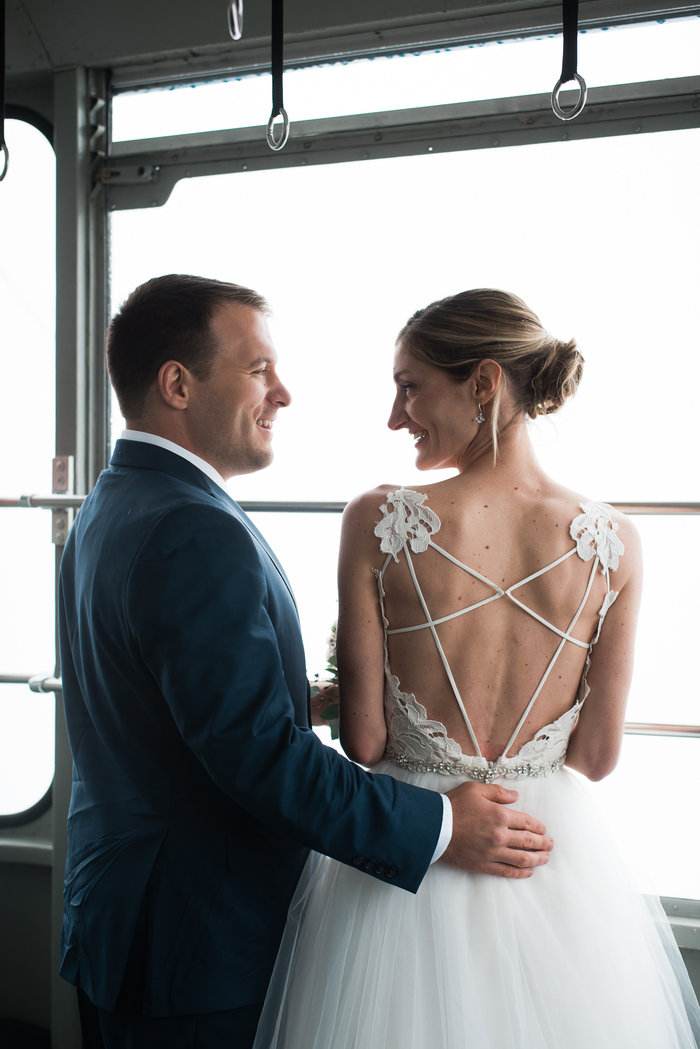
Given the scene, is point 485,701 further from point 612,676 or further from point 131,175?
point 131,175

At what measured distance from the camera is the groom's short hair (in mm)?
1444

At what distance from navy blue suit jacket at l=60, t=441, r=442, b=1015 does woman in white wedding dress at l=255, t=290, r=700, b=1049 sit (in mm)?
115

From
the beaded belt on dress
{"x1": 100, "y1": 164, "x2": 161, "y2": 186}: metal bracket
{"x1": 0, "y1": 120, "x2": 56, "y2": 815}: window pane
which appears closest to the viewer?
the beaded belt on dress

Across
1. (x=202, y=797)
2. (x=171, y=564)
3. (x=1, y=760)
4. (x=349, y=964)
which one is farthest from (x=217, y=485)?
(x=1, y=760)

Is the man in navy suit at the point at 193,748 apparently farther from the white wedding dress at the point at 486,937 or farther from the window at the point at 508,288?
the window at the point at 508,288

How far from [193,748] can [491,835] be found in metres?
0.49

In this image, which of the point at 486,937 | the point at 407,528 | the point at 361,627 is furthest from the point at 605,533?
the point at 486,937

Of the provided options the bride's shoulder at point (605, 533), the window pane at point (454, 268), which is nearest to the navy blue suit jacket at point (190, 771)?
the bride's shoulder at point (605, 533)

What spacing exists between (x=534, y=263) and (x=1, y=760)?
2308 mm

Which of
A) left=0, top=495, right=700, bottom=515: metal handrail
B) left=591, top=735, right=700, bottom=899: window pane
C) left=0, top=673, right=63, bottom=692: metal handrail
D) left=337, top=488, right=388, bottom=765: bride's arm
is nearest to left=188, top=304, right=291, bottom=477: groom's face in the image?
left=337, top=488, right=388, bottom=765: bride's arm

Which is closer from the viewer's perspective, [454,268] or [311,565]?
[454,268]

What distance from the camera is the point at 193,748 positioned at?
1.17m

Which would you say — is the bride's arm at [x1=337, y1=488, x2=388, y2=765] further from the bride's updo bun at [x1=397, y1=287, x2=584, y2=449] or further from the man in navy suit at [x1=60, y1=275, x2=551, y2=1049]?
the bride's updo bun at [x1=397, y1=287, x2=584, y2=449]

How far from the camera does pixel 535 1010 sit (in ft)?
3.79
